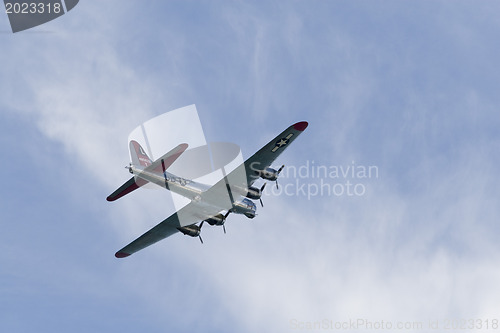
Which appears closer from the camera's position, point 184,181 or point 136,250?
point 184,181

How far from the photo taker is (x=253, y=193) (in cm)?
5353

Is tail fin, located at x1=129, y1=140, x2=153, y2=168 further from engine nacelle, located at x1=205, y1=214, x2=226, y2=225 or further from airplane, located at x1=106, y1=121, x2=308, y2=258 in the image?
engine nacelle, located at x1=205, y1=214, x2=226, y2=225

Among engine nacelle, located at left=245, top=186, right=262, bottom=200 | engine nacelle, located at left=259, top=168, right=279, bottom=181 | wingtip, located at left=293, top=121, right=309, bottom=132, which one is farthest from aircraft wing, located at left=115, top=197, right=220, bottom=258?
wingtip, located at left=293, top=121, right=309, bottom=132

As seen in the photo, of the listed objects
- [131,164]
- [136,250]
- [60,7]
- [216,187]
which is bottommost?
[136,250]

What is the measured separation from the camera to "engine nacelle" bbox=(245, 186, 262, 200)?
53.5 m

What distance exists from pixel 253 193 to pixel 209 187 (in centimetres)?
380

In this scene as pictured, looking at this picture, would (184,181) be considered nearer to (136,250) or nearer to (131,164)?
(131,164)

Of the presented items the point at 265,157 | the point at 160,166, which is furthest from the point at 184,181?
the point at 265,157

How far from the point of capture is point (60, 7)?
50.6 m

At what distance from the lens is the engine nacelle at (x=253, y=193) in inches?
2106

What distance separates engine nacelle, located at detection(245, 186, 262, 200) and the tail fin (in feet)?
30.2

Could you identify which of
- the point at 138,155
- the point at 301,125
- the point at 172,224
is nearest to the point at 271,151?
the point at 301,125

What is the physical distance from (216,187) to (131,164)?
7.38 m

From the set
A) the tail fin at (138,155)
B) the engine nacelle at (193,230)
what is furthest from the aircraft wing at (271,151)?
the tail fin at (138,155)
